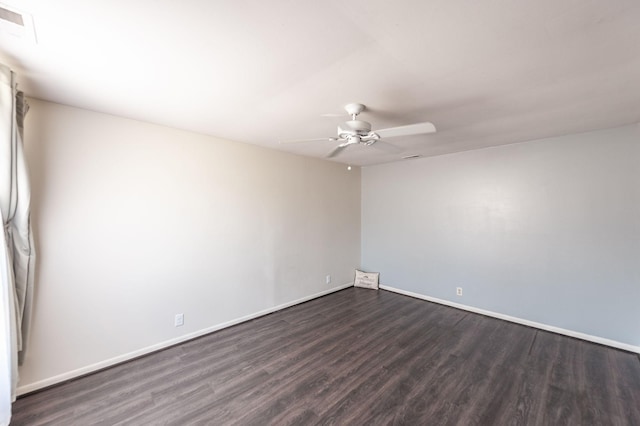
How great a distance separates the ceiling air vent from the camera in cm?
127

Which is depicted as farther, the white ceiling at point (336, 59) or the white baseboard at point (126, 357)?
the white baseboard at point (126, 357)

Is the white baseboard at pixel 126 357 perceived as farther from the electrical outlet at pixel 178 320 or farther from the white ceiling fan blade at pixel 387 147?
the white ceiling fan blade at pixel 387 147

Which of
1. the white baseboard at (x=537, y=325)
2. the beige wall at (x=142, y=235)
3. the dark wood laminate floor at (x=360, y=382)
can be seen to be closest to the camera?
the dark wood laminate floor at (x=360, y=382)

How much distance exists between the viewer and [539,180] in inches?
134

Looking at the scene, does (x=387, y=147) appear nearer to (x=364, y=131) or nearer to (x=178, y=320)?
(x=364, y=131)

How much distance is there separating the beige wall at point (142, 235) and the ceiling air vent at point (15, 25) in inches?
41.8

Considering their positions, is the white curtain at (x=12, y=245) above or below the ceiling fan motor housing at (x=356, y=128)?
below

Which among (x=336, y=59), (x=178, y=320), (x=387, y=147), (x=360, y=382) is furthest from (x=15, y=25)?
(x=387, y=147)

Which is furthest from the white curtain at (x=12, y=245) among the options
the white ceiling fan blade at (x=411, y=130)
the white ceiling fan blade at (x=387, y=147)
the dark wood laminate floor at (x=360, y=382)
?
the white ceiling fan blade at (x=387, y=147)

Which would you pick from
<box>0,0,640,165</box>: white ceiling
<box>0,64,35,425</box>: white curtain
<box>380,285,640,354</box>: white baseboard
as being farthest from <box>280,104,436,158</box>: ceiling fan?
<box>380,285,640,354</box>: white baseboard

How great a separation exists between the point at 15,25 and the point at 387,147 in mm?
3486

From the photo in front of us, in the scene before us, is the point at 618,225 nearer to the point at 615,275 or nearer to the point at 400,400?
the point at 615,275

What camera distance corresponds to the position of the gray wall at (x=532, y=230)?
2914mm

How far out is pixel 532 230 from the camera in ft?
11.4
